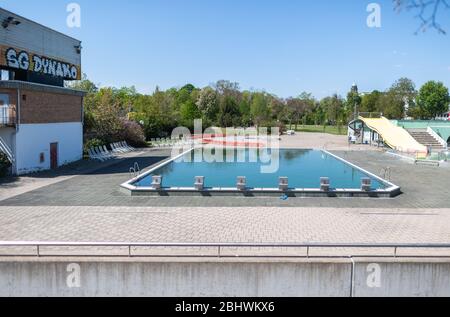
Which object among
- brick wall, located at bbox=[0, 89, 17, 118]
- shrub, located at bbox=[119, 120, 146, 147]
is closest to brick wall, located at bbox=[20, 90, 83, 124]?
brick wall, located at bbox=[0, 89, 17, 118]

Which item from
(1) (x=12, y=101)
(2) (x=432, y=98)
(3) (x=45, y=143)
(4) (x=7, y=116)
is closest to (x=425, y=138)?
(2) (x=432, y=98)

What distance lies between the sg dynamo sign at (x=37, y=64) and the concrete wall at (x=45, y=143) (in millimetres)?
3145

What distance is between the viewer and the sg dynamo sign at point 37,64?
21.6m

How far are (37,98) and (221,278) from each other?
1927 cm

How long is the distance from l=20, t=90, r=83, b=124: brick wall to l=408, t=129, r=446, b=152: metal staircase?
29512mm

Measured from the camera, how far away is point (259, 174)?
22.7 metres

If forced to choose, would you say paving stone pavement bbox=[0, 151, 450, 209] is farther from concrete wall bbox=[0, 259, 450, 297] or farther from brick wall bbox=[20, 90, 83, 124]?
concrete wall bbox=[0, 259, 450, 297]

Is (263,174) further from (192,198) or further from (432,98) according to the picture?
(432,98)

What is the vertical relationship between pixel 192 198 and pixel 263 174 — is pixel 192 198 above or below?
below

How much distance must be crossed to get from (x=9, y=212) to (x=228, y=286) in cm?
896

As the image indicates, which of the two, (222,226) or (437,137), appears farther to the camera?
(437,137)

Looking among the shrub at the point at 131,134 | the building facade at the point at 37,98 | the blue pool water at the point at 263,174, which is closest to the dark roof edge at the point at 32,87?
the building facade at the point at 37,98
